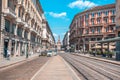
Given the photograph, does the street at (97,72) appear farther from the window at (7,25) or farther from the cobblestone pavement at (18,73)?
the window at (7,25)

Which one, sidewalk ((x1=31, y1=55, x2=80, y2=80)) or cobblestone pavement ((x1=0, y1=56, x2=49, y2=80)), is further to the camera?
cobblestone pavement ((x1=0, y1=56, x2=49, y2=80))

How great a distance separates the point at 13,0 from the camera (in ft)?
126

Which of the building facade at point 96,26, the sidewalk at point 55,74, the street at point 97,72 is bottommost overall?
the street at point 97,72

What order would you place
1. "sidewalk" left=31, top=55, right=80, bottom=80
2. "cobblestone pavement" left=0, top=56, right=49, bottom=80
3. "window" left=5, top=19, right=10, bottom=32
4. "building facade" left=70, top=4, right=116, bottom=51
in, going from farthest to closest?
"building facade" left=70, top=4, right=116, bottom=51 → "window" left=5, top=19, right=10, bottom=32 → "cobblestone pavement" left=0, top=56, right=49, bottom=80 → "sidewalk" left=31, top=55, right=80, bottom=80

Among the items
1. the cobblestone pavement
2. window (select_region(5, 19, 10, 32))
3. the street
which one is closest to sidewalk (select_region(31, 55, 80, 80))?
the cobblestone pavement

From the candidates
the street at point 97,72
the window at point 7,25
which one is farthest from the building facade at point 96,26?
the street at point 97,72

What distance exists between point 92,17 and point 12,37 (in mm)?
64824

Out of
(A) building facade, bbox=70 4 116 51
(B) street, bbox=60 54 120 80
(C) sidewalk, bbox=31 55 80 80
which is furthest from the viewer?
(A) building facade, bbox=70 4 116 51

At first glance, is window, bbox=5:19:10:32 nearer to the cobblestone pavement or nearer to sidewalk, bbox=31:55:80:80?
the cobblestone pavement

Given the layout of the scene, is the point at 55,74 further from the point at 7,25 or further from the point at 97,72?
the point at 7,25

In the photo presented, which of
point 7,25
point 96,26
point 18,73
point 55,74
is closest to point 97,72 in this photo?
point 55,74

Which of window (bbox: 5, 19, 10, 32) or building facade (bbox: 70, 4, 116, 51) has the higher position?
building facade (bbox: 70, 4, 116, 51)

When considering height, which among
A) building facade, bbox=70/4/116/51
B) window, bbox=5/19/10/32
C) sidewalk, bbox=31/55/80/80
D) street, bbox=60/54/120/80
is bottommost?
street, bbox=60/54/120/80

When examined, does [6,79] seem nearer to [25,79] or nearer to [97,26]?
[25,79]
